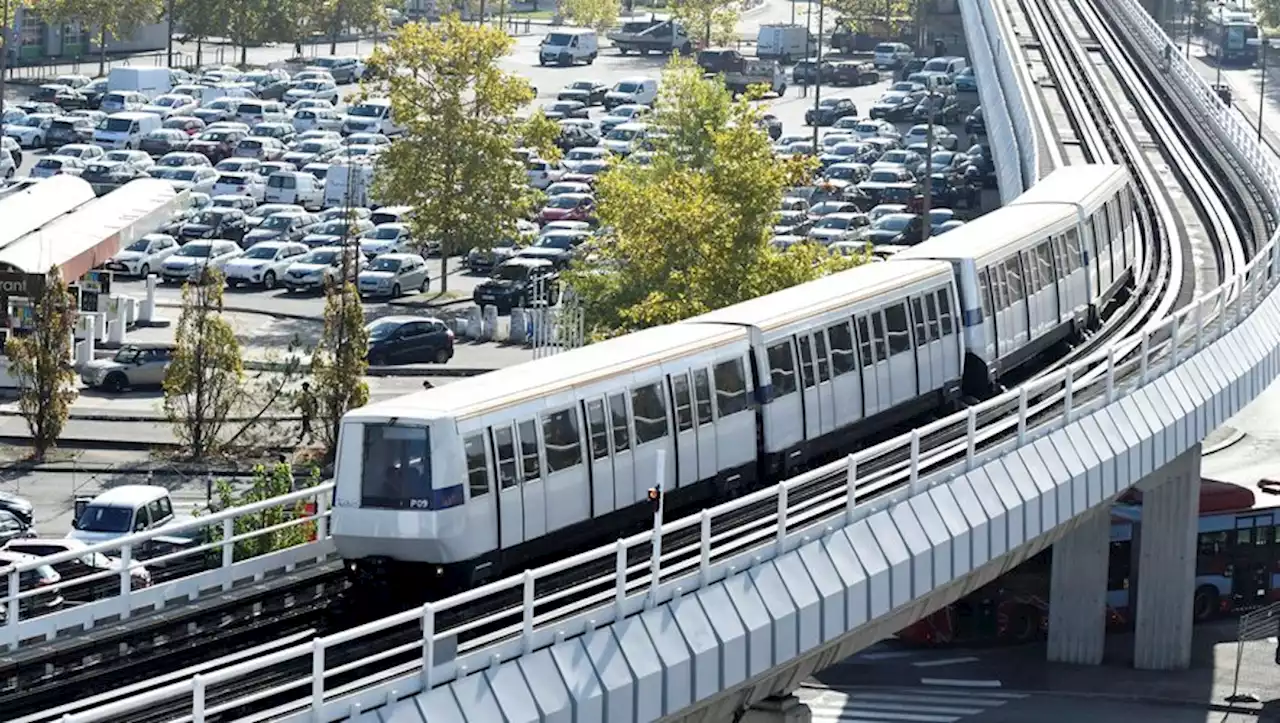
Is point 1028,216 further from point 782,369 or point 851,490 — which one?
point 851,490

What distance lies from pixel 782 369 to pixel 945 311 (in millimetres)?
5922

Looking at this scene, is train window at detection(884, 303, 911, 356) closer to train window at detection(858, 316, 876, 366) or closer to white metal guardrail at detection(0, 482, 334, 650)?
train window at detection(858, 316, 876, 366)

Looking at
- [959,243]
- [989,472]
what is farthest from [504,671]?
[959,243]

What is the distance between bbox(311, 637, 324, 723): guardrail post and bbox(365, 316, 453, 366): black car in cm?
4553

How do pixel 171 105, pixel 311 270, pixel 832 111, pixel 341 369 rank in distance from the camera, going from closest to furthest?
pixel 341 369 < pixel 311 270 < pixel 171 105 < pixel 832 111

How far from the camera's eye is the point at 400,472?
27.6 m

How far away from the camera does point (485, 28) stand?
82.9 metres

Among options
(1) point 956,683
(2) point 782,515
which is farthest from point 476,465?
(1) point 956,683

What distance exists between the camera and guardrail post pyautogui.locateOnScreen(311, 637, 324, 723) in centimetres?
2022

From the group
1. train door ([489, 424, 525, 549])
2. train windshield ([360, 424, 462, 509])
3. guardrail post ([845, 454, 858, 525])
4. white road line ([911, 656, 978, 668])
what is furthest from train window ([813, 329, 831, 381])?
white road line ([911, 656, 978, 668])

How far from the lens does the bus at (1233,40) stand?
Result: 139 metres

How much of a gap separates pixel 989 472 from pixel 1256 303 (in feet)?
47.2

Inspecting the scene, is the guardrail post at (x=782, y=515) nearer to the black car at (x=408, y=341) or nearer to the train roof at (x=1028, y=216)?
the train roof at (x=1028, y=216)

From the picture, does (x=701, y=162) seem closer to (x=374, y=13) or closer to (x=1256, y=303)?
(x=1256, y=303)
